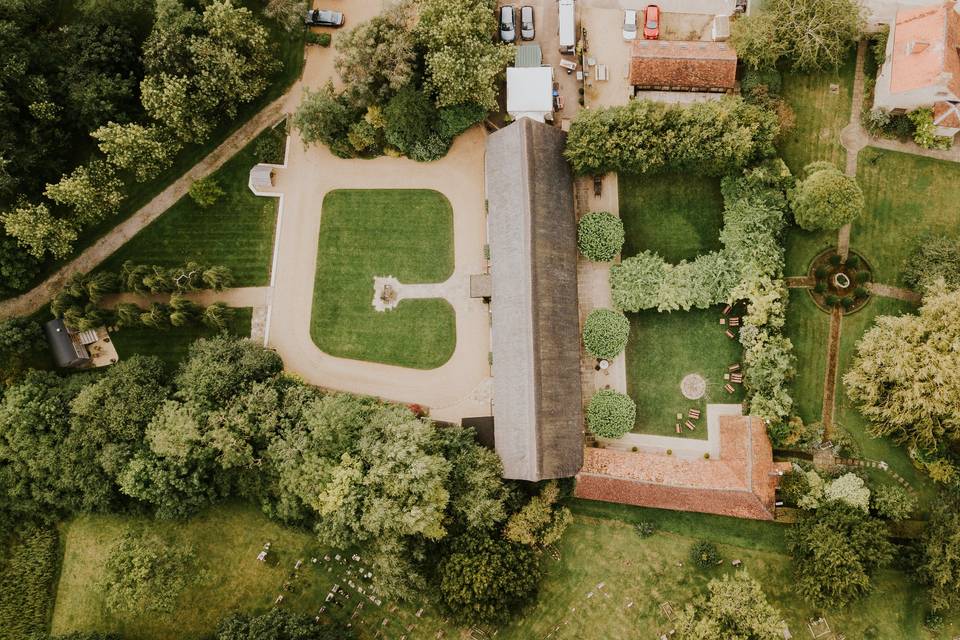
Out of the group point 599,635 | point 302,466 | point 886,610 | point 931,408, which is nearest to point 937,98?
point 931,408

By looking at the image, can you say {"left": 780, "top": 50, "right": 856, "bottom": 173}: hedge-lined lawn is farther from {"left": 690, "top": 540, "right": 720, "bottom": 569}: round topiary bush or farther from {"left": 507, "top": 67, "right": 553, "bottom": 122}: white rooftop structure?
{"left": 690, "top": 540, "right": 720, "bottom": 569}: round topiary bush

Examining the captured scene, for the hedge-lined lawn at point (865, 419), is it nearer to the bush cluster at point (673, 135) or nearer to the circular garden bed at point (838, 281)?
the circular garden bed at point (838, 281)

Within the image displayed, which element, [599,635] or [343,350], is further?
[343,350]

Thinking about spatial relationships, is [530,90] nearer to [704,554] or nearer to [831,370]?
[831,370]

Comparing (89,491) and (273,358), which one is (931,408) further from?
→ (89,491)

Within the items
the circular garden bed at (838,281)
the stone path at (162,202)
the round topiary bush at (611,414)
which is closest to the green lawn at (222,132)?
the stone path at (162,202)

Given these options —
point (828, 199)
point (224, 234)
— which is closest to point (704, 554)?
point (828, 199)

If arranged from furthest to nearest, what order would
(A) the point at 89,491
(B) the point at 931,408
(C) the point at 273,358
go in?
(C) the point at 273,358
(A) the point at 89,491
(B) the point at 931,408
